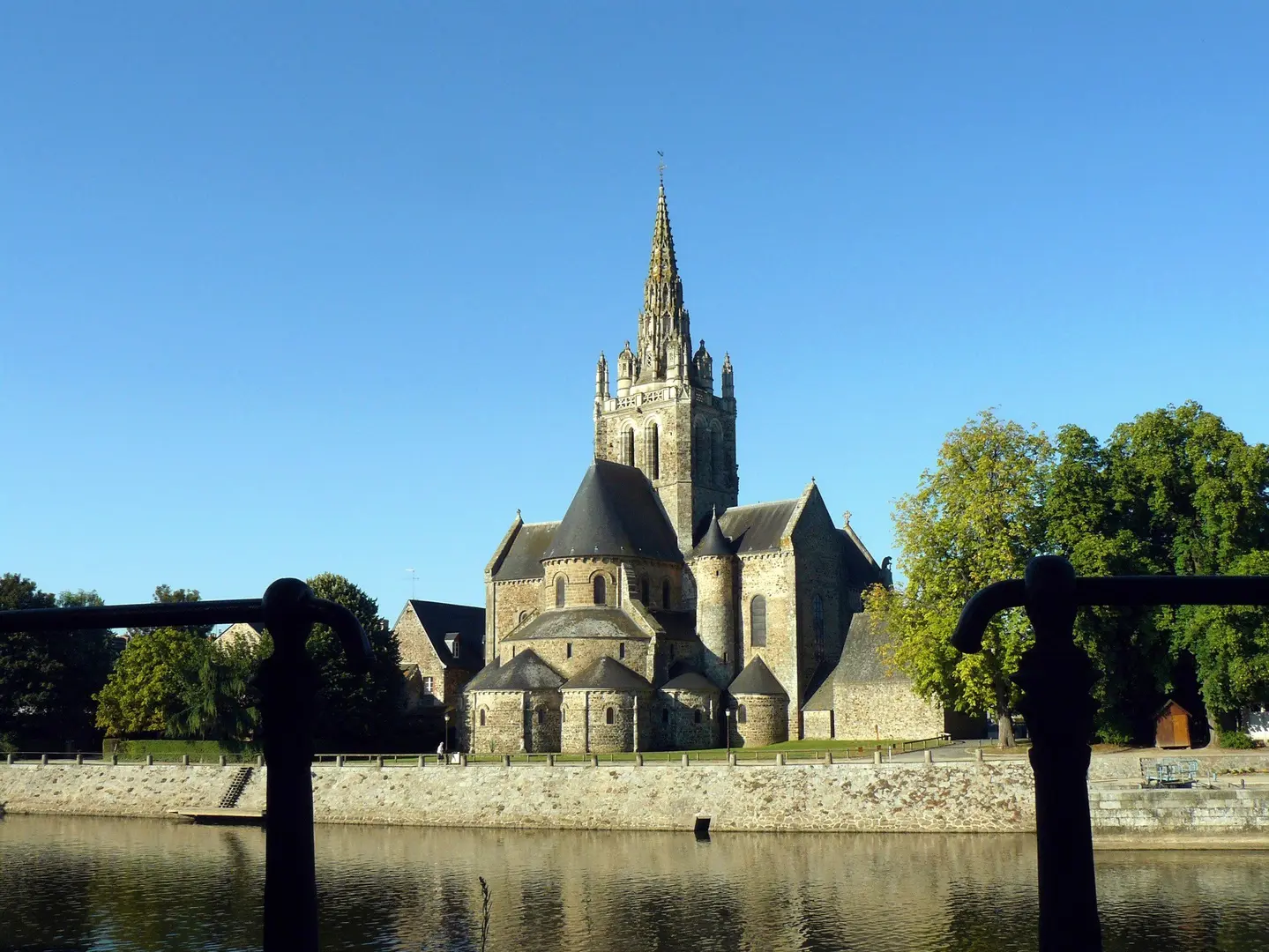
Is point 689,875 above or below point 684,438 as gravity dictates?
below

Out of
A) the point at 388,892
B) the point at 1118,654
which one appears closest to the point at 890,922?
the point at 388,892

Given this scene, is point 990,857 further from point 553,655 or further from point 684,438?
point 684,438

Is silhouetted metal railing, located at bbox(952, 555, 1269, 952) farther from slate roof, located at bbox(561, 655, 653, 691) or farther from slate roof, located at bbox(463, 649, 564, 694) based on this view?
slate roof, located at bbox(463, 649, 564, 694)

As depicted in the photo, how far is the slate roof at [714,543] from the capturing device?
7269 cm

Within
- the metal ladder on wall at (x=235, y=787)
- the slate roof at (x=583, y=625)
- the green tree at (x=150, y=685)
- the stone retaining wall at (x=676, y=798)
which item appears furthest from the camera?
the slate roof at (x=583, y=625)

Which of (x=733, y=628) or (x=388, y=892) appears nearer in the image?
(x=388, y=892)

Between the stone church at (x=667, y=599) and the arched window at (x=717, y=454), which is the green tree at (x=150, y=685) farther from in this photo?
the arched window at (x=717, y=454)

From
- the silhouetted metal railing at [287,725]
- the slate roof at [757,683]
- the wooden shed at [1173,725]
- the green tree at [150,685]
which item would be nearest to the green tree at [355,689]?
the green tree at [150,685]

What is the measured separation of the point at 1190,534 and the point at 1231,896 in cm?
1905

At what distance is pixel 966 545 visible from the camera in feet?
162

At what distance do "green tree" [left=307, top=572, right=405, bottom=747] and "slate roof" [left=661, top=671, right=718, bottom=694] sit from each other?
1413 cm

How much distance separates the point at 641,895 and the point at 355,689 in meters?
31.8

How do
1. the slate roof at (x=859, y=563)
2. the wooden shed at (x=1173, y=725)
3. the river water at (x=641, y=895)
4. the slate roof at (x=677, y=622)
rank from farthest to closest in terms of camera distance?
1. the slate roof at (x=859, y=563)
2. the slate roof at (x=677, y=622)
3. the wooden shed at (x=1173, y=725)
4. the river water at (x=641, y=895)

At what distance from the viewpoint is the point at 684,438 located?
80.3 m
